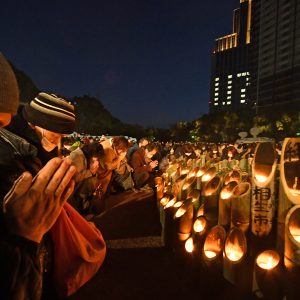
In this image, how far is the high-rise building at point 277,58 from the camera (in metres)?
74.8

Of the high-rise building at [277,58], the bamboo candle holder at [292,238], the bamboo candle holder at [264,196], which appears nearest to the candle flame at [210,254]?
the bamboo candle holder at [264,196]

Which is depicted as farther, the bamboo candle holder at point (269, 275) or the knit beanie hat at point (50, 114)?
the bamboo candle holder at point (269, 275)

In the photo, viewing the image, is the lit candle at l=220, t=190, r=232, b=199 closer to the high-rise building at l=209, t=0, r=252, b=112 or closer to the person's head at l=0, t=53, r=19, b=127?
the person's head at l=0, t=53, r=19, b=127

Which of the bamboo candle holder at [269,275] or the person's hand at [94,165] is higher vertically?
the person's hand at [94,165]

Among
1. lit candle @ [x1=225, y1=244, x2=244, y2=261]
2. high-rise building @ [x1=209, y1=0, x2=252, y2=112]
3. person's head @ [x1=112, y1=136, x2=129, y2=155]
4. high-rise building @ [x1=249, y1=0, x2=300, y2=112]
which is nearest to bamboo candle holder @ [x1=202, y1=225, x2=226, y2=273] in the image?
lit candle @ [x1=225, y1=244, x2=244, y2=261]

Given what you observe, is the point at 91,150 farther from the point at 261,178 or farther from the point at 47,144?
the point at 261,178

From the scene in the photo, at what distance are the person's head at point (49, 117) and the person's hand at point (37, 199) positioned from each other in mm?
969

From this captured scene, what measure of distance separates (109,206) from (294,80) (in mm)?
77945

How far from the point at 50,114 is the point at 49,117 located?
0.02 m

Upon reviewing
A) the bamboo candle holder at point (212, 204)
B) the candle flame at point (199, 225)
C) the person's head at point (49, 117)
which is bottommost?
the candle flame at point (199, 225)

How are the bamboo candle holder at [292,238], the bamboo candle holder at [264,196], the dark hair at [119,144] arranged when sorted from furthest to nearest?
the dark hair at [119,144]
the bamboo candle holder at [264,196]
the bamboo candle holder at [292,238]

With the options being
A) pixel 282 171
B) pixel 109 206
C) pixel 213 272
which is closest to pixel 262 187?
pixel 282 171

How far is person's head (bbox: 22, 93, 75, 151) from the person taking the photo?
2.03m

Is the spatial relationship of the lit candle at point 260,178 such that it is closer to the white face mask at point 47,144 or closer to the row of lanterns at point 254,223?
the row of lanterns at point 254,223
